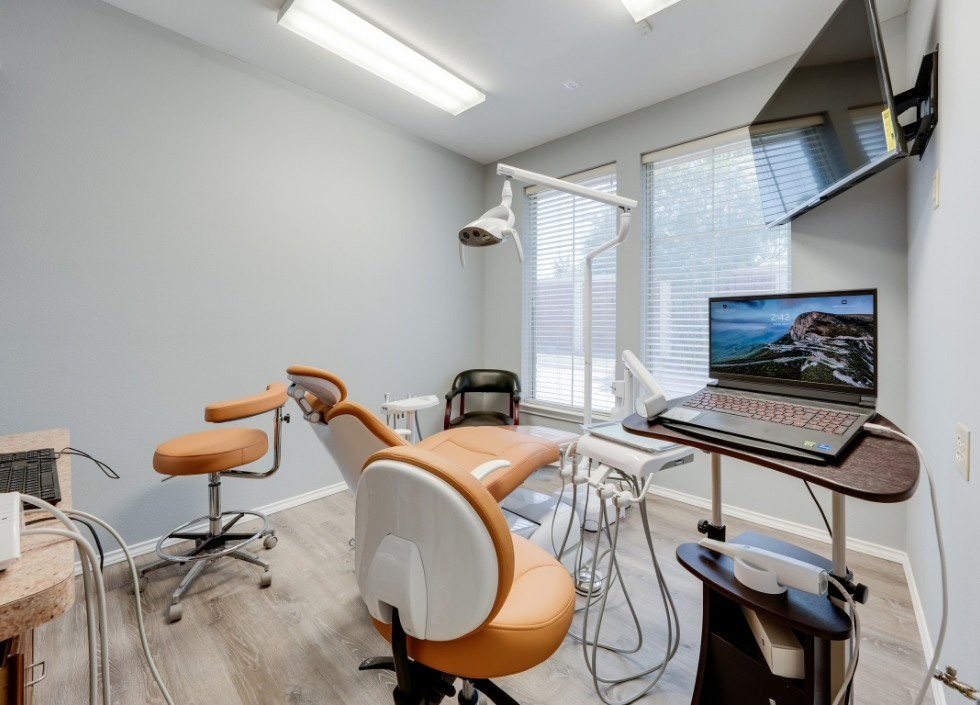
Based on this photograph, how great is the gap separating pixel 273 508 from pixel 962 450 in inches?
125

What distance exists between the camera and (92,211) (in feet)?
6.71

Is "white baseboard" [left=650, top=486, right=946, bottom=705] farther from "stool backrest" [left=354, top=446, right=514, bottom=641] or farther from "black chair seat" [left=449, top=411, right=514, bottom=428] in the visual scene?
"stool backrest" [left=354, top=446, right=514, bottom=641]

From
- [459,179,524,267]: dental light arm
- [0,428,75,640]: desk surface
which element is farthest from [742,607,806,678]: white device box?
[459,179,524,267]: dental light arm

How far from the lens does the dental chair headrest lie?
1534 mm

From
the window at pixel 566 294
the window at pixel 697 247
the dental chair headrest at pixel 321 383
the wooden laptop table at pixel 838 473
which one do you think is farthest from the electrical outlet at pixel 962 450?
the window at pixel 566 294

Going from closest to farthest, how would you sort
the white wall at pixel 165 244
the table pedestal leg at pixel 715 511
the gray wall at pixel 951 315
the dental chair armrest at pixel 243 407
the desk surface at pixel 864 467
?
the desk surface at pixel 864 467, the gray wall at pixel 951 315, the table pedestal leg at pixel 715 511, the dental chair armrest at pixel 243 407, the white wall at pixel 165 244

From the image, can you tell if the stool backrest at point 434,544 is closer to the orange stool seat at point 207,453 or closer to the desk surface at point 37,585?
the desk surface at point 37,585

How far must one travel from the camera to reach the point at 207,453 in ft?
5.95

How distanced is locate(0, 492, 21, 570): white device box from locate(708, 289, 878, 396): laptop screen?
57.0 inches

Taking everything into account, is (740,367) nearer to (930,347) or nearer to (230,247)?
(930,347)

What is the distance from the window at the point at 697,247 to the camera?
2.54m

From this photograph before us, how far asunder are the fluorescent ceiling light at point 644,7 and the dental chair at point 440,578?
2.39m

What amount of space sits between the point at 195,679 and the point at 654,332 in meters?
2.97

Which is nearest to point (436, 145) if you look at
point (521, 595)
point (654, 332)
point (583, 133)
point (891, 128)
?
point (583, 133)
